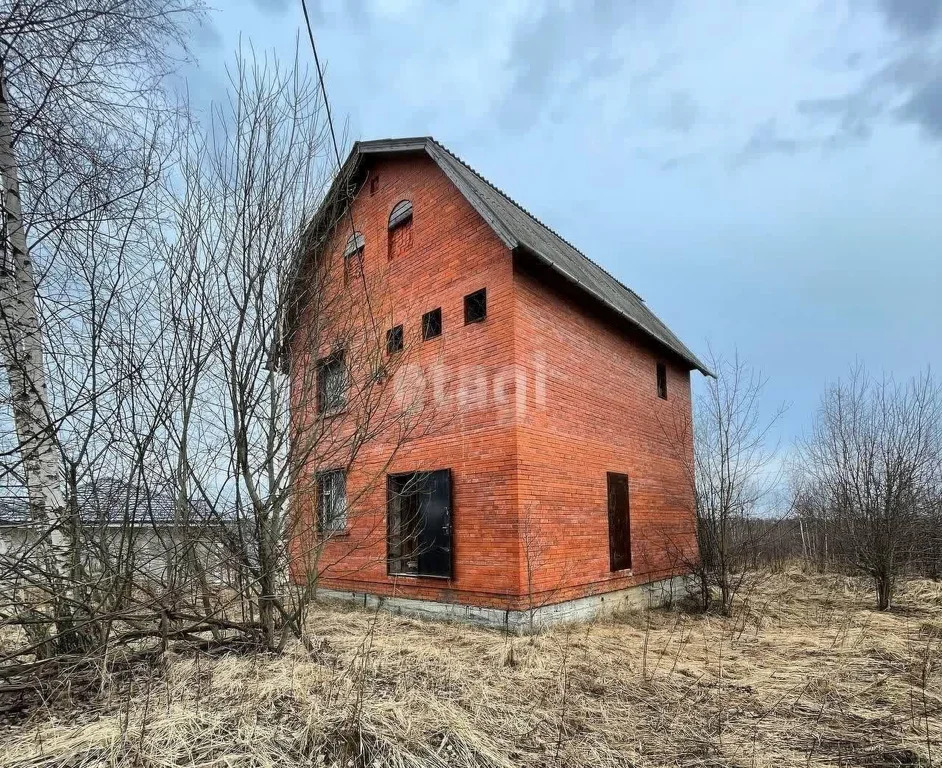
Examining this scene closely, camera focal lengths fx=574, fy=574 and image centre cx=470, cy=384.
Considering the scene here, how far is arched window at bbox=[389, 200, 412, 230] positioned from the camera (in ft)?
34.1

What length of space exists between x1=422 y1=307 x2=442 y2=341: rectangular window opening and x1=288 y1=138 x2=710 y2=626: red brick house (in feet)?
0.11

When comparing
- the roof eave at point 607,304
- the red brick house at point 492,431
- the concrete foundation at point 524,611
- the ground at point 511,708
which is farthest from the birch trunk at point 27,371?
the roof eave at point 607,304

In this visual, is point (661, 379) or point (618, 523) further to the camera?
point (661, 379)

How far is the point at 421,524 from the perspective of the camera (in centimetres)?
899

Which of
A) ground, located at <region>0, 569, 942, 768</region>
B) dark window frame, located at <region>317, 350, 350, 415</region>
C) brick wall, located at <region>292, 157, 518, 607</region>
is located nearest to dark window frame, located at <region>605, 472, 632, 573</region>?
ground, located at <region>0, 569, 942, 768</region>

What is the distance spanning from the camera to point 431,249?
9.77 metres

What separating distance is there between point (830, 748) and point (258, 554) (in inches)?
181

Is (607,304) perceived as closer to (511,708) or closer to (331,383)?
(331,383)

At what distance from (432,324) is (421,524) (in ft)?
10.7

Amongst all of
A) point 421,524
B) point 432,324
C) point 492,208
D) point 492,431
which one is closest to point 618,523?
point 492,431

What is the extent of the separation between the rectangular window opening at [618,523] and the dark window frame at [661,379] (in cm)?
273

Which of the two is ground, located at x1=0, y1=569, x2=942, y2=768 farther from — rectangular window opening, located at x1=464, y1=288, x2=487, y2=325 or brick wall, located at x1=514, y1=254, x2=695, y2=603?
rectangular window opening, located at x1=464, y1=288, x2=487, y2=325

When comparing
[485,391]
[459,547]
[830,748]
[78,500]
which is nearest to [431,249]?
[485,391]

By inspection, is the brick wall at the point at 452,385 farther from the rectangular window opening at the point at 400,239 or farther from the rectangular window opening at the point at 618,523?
the rectangular window opening at the point at 618,523
